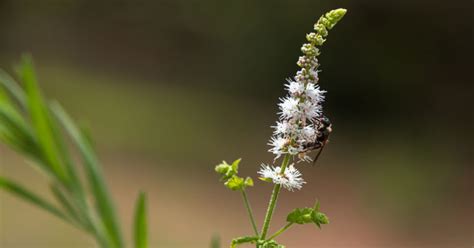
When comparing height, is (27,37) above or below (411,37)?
above

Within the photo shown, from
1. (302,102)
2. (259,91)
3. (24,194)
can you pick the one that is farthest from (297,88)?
(259,91)

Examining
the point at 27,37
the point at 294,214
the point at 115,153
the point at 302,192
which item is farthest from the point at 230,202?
the point at 294,214

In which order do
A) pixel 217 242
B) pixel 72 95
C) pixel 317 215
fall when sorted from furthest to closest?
pixel 72 95 < pixel 217 242 < pixel 317 215

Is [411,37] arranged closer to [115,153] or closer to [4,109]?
[115,153]

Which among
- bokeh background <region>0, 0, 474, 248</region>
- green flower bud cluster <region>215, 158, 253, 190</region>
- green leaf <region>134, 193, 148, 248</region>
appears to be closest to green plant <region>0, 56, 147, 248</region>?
green leaf <region>134, 193, 148, 248</region>

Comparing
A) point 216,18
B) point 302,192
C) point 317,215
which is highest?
point 216,18

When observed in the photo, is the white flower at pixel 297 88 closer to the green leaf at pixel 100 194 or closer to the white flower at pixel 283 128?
the white flower at pixel 283 128
